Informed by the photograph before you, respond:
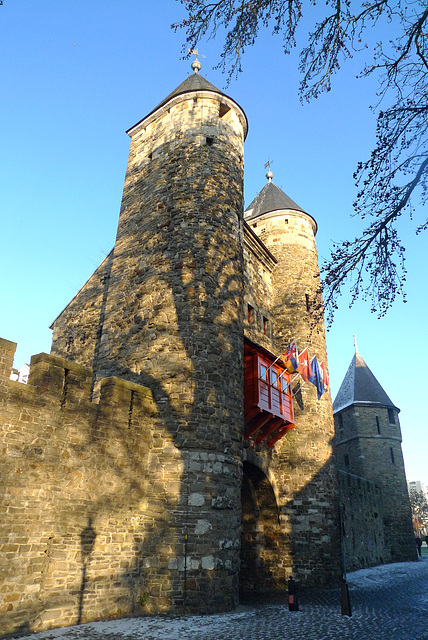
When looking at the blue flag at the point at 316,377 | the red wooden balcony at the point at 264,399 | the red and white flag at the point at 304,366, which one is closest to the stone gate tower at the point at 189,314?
the red wooden balcony at the point at 264,399

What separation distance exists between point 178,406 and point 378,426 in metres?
23.4

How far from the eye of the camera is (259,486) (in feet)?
44.1

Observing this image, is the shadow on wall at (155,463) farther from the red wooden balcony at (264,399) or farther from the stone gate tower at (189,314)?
the red wooden balcony at (264,399)

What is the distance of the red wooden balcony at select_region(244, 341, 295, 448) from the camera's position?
39.3 feet

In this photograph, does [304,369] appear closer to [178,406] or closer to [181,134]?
[178,406]

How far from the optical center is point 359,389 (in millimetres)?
31297

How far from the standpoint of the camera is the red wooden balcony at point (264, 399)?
1199 centimetres

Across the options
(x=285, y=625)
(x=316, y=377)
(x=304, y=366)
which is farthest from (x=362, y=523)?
(x=285, y=625)

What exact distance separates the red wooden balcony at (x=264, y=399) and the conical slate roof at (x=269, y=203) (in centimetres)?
865

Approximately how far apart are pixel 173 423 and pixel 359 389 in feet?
81.1

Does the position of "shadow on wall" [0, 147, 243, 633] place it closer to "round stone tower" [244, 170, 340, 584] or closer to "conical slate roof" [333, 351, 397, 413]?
"round stone tower" [244, 170, 340, 584]

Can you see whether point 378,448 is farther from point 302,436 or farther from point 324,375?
point 302,436

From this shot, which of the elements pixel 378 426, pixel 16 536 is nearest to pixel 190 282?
pixel 16 536

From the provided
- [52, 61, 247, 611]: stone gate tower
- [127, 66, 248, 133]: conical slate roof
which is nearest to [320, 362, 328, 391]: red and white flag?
[52, 61, 247, 611]: stone gate tower
